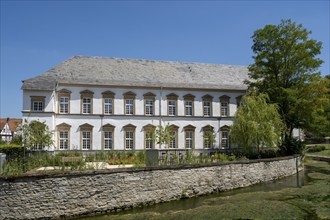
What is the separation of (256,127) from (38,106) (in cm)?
1942

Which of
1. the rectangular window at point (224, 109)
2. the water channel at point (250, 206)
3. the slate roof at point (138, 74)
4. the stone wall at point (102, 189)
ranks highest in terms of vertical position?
the slate roof at point (138, 74)

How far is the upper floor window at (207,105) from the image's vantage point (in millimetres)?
33247

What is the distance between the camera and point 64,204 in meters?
13.2

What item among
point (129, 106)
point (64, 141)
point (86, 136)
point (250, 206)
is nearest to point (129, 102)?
point (129, 106)

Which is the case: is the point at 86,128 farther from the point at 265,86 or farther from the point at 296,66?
the point at 296,66

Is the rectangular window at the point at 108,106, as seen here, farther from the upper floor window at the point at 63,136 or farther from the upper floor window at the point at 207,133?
the upper floor window at the point at 207,133

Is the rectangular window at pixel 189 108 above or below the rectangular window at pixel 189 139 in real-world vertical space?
above

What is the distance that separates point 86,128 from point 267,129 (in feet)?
54.8

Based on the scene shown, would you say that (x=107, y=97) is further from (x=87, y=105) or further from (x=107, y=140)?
(x=107, y=140)

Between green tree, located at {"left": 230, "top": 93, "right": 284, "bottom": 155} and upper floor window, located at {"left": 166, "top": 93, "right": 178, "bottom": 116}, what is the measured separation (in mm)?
7635

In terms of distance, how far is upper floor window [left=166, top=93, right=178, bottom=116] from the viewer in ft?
105

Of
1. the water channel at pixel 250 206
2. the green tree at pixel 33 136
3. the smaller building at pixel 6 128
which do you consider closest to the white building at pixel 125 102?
the green tree at pixel 33 136

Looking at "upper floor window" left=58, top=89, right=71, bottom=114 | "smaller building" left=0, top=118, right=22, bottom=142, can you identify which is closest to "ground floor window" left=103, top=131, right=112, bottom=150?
"upper floor window" left=58, top=89, right=71, bottom=114

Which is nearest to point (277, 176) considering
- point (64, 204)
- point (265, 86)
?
point (265, 86)
